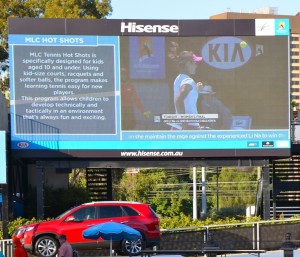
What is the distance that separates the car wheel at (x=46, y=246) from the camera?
2431 cm

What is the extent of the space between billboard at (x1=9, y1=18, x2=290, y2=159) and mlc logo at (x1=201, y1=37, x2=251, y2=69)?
4cm

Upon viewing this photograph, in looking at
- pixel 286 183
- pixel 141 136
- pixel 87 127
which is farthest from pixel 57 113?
pixel 286 183

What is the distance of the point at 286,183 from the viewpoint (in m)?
37.8

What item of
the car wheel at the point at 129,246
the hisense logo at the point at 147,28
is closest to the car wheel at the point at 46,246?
the car wheel at the point at 129,246

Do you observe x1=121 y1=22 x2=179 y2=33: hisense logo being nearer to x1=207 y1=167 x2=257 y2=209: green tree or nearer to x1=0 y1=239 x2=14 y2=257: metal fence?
x1=0 y1=239 x2=14 y2=257: metal fence

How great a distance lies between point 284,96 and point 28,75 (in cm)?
905

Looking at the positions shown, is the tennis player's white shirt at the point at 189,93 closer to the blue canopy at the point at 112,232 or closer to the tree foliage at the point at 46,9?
the blue canopy at the point at 112,232

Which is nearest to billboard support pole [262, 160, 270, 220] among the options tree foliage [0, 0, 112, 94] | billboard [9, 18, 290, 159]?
billboard [9, 18, 290, 159]

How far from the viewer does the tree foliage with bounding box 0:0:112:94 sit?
4812 centimetres

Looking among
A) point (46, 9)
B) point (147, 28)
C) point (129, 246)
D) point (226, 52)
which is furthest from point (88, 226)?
point (46, 9)

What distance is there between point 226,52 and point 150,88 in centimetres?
303

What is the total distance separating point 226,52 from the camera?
30688mm

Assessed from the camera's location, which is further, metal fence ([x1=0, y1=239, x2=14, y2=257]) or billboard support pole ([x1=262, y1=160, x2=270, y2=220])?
billboard support pole ([x1=262, y1=160, x2=270, y2=220])

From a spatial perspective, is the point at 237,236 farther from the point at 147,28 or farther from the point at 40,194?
the point at 147,28
